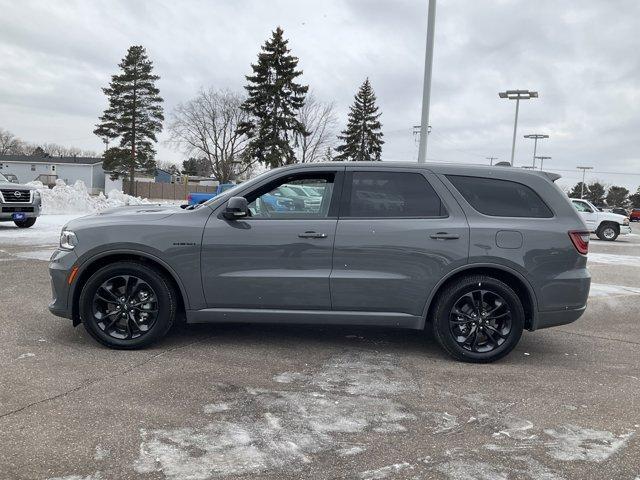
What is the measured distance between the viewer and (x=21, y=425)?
10.8 feet

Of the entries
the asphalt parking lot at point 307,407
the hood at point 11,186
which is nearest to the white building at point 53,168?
the hood at point 11,186

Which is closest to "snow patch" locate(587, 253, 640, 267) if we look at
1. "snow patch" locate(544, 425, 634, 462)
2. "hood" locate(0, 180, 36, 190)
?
"snow patch" locate(544, 425, 634, 462)

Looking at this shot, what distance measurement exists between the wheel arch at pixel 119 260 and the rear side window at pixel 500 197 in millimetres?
2643

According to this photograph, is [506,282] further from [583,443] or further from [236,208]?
[236,208]

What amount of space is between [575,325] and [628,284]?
14.4 feet

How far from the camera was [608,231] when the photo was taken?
902 inches

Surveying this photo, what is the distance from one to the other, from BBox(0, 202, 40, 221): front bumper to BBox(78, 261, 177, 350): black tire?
11746 mm

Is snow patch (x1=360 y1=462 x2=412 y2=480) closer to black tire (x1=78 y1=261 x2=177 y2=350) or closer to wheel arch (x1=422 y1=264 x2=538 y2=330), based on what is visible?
wheel arch (x1=422 y1=264 x2=538 y2=330)

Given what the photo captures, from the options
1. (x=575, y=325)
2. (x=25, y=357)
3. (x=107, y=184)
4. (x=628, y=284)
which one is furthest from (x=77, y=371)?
(x=107, y=184)

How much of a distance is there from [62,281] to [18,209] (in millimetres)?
11844

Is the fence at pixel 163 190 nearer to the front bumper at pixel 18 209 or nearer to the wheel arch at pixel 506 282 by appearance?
the front bumper at pixel 18 209

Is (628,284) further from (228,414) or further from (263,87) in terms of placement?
(263,87)

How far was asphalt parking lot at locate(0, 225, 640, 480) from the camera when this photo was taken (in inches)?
117

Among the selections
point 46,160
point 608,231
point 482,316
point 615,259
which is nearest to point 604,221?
point 608,231
